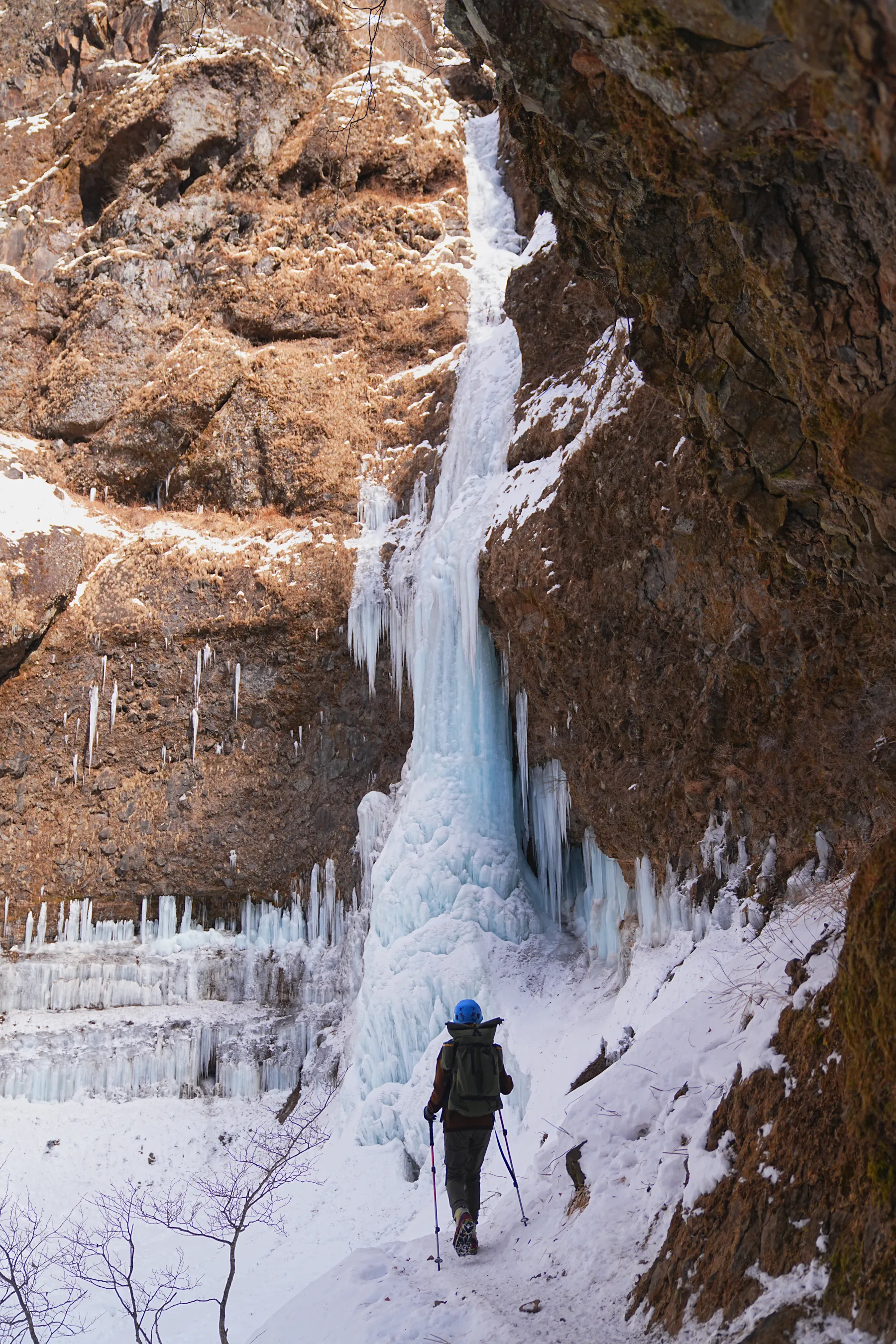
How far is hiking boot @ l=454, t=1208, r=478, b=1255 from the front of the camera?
5.61 m

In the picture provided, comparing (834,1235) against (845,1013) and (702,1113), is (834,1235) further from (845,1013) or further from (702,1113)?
(702,1113)

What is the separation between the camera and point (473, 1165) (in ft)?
18.9

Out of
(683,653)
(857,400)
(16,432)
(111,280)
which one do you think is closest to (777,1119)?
(857,400)

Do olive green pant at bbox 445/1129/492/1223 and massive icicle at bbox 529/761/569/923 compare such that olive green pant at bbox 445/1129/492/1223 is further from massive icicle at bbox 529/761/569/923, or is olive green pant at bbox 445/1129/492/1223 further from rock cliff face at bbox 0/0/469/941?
rock cliff face at bbox 0/0/469/941

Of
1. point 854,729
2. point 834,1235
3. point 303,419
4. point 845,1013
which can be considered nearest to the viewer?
point 834,1235

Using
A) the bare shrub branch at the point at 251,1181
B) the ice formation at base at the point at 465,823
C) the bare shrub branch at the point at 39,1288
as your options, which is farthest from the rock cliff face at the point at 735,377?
the bare shrub branch at the point at 39,1288

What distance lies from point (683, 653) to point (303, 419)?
1133 centimetres

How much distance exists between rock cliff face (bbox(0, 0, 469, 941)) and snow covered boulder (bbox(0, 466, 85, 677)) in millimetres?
45

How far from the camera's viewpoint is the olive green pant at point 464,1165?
5758mm

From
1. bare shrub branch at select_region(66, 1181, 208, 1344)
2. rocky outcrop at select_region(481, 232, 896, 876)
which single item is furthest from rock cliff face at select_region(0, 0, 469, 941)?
bare shrub branch at select_region(66, 1181, 208, 1344)

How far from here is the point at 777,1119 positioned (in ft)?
13.4

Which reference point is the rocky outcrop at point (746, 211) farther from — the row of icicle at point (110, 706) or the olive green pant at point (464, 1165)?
the row of icicle at point (110, 706)

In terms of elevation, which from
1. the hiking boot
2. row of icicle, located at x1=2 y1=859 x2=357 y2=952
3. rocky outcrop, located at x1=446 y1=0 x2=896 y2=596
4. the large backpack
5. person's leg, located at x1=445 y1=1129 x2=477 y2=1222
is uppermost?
rocky outcrop, located at x1=446 y1=0 x2=896 y2=596

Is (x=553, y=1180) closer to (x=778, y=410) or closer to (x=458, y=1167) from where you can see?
(x=458, y=1167)
